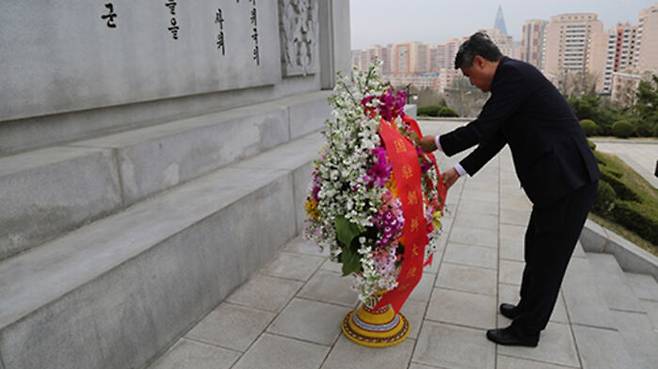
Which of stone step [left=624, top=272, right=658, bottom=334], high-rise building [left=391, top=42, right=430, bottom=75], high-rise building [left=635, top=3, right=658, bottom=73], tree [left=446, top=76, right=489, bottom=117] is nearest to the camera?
stone step [left=624, top=272, right=658, bottom=334]

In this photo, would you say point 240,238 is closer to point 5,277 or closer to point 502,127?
point 5,277

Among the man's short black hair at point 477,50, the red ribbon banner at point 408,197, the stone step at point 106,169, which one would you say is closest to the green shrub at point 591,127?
the stone step at point 106,169

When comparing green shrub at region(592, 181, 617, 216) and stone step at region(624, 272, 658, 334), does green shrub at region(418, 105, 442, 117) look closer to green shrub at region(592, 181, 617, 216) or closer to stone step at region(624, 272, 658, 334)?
green shrub at region(592, 181, 617, 216)

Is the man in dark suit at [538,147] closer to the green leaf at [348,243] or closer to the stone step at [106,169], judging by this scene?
the green leaf at [348,243]

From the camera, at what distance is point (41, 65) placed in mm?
3000

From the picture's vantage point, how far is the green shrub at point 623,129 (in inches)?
625

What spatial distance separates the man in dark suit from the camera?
238cm

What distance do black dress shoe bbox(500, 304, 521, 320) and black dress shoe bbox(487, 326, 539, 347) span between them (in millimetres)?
255

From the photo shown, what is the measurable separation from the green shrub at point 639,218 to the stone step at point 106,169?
15.1 ft

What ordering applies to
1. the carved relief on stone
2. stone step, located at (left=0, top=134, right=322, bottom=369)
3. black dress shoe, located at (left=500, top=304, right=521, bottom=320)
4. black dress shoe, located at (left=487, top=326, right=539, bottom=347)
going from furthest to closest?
the carved relief on stone
black dress shoe, located at (left=500, top=304, right=521, bottom=320)
black dress shoe, located at (left=487, top=326, right=539, bottom=347)
stone step, located at (left=0, top=134, right=322, bottom=369)

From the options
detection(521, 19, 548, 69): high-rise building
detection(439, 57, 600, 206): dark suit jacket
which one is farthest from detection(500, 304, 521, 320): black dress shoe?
detection(521, 19, 548, 69): high-rise building

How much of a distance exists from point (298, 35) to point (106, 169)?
4383 millimetres

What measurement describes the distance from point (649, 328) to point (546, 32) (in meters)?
66.7

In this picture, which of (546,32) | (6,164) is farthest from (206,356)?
(546,32)
